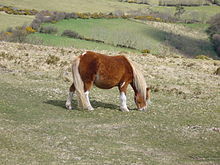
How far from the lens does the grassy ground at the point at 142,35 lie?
6554 cm

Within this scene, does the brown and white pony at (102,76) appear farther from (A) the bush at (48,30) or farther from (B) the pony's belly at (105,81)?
(A) the bush at (48,30)

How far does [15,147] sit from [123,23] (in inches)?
2876

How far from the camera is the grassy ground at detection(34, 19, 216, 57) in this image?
2580 inches

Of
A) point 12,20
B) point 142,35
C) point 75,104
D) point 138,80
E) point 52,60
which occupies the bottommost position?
point 142,35

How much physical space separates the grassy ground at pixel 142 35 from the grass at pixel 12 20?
22.8ft

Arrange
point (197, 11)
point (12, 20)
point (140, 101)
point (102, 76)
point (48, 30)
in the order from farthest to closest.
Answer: point (197, 11)
point (12, 20)
point (48, 30)
point (140, 101)
point (102, 76)

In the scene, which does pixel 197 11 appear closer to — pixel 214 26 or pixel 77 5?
pixel 214 26

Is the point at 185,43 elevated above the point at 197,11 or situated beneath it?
situated beneath

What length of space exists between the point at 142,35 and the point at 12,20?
2251 cm

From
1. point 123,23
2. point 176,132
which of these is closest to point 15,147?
point 176,132

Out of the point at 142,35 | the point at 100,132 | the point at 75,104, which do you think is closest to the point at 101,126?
the point at 100,132

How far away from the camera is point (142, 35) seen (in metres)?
78.0

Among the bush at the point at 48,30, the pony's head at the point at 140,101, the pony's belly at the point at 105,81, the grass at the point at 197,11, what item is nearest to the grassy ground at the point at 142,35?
the bush at the point at 48,30

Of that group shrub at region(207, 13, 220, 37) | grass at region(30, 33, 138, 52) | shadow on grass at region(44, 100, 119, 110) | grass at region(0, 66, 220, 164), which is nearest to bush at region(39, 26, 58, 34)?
grass at region(30, 33, 138, 52)
